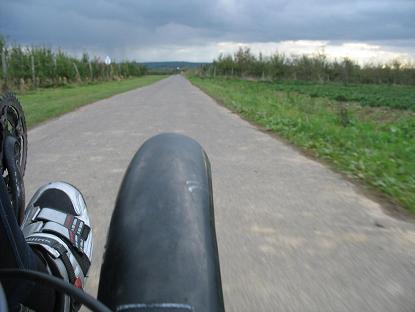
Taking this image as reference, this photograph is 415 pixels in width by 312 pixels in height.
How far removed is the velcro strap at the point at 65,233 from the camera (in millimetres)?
1519

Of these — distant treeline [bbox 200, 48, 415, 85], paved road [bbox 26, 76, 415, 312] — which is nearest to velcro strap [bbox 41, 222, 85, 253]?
paved road [bbox 26, 76, 415, 312]

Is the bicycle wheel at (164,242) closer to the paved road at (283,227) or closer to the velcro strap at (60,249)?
the velcro strap at (60,249)

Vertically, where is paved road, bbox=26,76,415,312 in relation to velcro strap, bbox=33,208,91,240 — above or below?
below

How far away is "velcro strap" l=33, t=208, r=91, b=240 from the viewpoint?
1611mm

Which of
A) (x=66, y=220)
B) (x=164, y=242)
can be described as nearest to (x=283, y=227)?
(x=66, y=220)

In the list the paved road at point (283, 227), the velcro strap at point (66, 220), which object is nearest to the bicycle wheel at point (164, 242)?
the velcro strap at point (66, 220)

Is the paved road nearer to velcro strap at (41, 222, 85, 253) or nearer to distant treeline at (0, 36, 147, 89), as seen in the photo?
velcro strap at (41, 222, 85, 253)

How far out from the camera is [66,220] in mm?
1635

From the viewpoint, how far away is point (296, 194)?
430 cm

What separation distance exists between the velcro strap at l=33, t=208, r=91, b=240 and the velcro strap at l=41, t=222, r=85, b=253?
0.02 m

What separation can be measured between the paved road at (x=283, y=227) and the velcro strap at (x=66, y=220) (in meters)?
0.88

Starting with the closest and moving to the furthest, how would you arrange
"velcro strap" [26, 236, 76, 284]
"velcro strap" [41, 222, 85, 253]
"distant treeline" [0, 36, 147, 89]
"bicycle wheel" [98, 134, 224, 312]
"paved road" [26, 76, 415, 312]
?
1. "bicycle wheel" [98, 134, 224, 312]
2. "velcro strap" [26, 236, 76, 284]
3. "velcro strap" [41, 222, 85, 253]
4. "paved road" [26, 76, 415, 312]
5. "distant treeline" [0, 36, 147, 89]

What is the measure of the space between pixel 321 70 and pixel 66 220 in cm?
6709

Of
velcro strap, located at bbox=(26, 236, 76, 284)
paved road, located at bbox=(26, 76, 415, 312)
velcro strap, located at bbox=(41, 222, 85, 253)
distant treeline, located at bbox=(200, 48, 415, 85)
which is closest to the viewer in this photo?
velcro strap, located at bbox=(26, 236, 76, 284)
